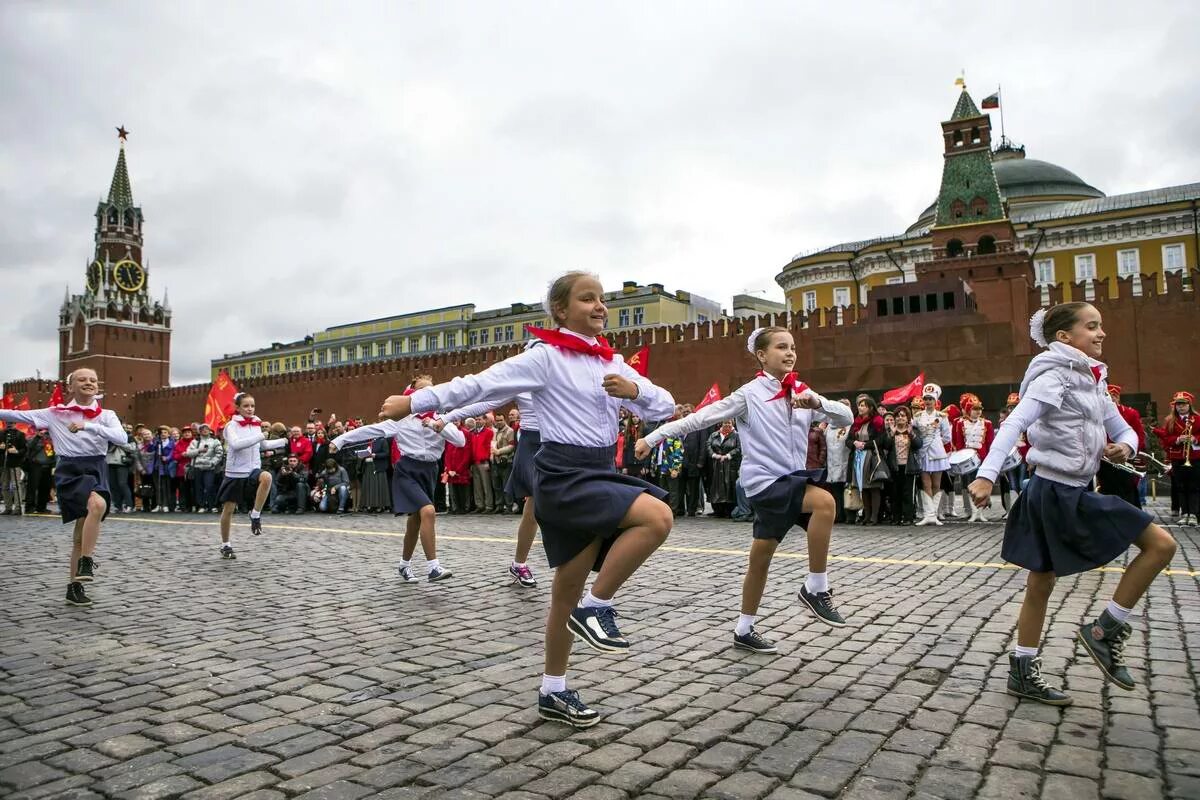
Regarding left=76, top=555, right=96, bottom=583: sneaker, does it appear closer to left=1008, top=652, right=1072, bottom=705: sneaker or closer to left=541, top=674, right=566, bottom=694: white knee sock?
left=541, top=674, right=566, bottom=694: white knee sock

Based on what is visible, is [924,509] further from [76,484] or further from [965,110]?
[965,110]

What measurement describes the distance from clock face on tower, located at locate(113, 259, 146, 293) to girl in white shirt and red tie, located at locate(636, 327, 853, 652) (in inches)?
4054

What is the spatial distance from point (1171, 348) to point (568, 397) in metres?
29.4

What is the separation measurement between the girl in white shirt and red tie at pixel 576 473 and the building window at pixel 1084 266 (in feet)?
183

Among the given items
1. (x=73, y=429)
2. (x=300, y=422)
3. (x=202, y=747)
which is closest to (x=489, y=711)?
(x=202, y=747)

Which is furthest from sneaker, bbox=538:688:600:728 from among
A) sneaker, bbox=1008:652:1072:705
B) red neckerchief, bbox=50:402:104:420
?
red neckerchief, bbox=50:402:104:420

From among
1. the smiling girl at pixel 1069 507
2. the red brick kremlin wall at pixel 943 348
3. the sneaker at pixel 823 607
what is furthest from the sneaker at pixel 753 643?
the red brick kremlin wall at pixel 943 348

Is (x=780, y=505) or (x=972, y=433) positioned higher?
(x=972, y=433)

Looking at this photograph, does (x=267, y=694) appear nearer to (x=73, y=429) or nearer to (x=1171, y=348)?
(x=73, y=429)

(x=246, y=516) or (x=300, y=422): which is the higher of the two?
(x=300, y=422)

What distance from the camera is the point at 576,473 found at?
3.54m

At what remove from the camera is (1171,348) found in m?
26.9

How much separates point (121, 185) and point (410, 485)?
10837 centimetres

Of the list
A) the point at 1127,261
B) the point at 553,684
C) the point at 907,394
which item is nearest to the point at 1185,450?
the point at 907,394
